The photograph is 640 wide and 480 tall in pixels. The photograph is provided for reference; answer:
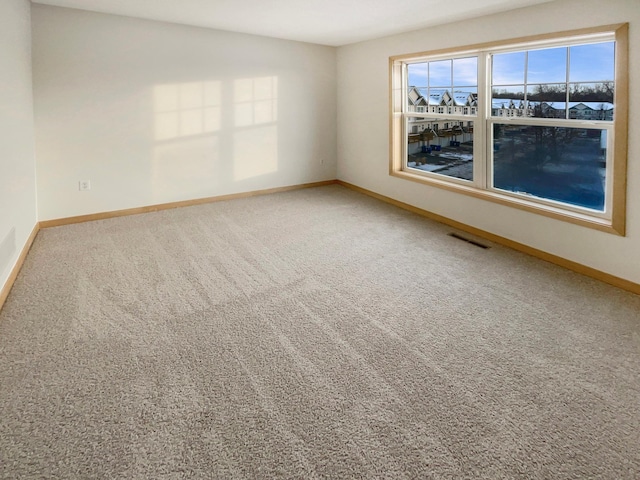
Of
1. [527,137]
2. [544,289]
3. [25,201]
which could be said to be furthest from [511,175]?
[25,201]

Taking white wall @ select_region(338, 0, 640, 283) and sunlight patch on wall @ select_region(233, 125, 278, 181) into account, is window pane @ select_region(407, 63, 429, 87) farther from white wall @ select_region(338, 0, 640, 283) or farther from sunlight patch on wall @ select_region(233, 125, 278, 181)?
sunlight patch on wall @ select_region(233, 125, 278, 181)

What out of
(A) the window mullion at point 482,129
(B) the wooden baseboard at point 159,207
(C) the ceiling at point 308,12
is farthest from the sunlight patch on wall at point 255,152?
(A) the window mullion at point 482,129

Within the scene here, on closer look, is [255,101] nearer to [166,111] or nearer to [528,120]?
[166,111]

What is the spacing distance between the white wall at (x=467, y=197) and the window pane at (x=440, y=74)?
241mm

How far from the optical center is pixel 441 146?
508 centimetres

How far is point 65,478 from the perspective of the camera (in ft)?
4.91

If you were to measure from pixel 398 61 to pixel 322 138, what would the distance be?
1716 millimetres

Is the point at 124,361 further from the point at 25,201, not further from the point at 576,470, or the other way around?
the point at 25,201

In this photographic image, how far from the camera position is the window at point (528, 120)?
3193mm

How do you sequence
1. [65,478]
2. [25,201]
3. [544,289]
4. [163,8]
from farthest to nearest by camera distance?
[163,8]
[25,201]
[544,289]
[65,478]

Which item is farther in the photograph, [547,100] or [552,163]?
[552,163]

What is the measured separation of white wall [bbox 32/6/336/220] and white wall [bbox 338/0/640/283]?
0.57 m

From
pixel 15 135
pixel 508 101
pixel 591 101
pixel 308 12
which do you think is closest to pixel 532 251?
pixel 591 101

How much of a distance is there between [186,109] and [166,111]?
0.83ft
